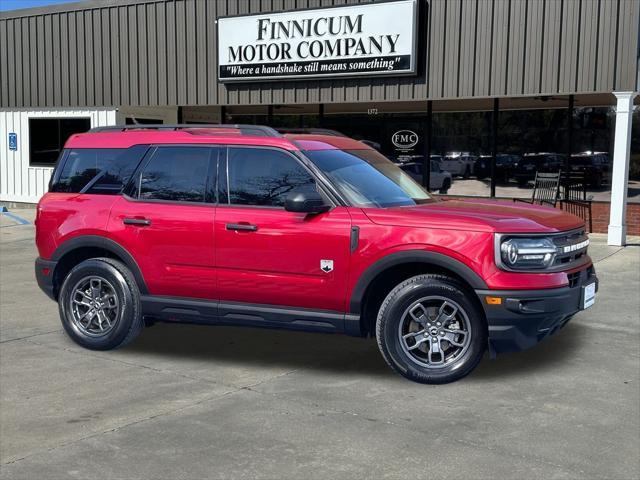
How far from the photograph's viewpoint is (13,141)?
22719mm

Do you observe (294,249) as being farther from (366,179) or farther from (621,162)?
(621,162)

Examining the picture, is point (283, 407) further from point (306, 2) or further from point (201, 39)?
point (201, 39)

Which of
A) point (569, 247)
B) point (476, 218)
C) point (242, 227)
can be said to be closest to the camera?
point (476, 218)

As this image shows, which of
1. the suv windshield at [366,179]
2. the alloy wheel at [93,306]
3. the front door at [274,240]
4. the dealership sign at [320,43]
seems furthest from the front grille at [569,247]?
the dealership sign at [320,43]

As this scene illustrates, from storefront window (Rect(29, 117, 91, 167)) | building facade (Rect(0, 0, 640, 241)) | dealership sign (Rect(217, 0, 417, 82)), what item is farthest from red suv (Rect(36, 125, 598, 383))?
storefront window (Rect(29, 117, 91, 167))

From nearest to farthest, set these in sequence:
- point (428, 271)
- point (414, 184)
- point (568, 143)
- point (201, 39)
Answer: point (428, 271) < point (414, 184) < point (568, 143) < point (201, 39)

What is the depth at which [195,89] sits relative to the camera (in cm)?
2019

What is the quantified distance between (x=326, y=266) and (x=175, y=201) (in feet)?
5.10

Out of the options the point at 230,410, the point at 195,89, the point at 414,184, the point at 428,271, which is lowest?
the point at 230,410

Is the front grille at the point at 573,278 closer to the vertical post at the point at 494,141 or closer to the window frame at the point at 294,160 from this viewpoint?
the window frame at the point at 294,160

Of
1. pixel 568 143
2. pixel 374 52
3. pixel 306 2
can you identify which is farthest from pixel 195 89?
pixel 568 143

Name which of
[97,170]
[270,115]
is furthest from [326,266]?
[270,115]

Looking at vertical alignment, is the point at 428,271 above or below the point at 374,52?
below

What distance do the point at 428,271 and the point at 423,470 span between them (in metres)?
2.04
